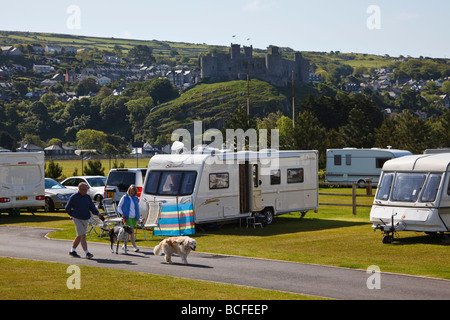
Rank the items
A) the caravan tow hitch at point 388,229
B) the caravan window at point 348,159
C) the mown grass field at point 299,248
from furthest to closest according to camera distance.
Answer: the caravan window at point 348,159 < the caravan tow hitch at point 388,229 < the mown grass field at point 299,248

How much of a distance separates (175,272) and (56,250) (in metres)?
4.94

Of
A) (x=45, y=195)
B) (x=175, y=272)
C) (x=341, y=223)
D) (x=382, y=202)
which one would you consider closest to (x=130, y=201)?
(x=175, y=272)

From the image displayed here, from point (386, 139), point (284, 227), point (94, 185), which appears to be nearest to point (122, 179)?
point (94, 185)

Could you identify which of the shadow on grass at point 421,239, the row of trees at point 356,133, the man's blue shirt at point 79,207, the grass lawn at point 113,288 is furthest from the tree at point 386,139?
the grass lawn at point 113,288

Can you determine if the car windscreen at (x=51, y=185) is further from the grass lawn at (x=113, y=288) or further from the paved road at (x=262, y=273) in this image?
the grass lawn at (x=113, y=288)

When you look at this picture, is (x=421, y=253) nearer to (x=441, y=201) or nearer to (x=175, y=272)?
(x=441, y=201)

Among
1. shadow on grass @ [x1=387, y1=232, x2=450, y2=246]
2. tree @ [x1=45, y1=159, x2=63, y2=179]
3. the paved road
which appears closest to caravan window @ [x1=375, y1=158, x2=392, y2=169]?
tree @ [x1=45, y1=159, x2=63, y2=179]

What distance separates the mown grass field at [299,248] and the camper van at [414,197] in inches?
21.7

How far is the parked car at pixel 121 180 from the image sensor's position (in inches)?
1172

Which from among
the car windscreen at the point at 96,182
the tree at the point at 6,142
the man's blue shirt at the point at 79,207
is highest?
the man's blue shirt at the point at 79,207

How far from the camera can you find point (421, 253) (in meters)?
18.0

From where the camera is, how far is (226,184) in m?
24.2

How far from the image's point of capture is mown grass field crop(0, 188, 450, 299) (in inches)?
518

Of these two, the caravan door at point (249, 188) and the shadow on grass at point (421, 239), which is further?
the caravan door at point (249, 188)
